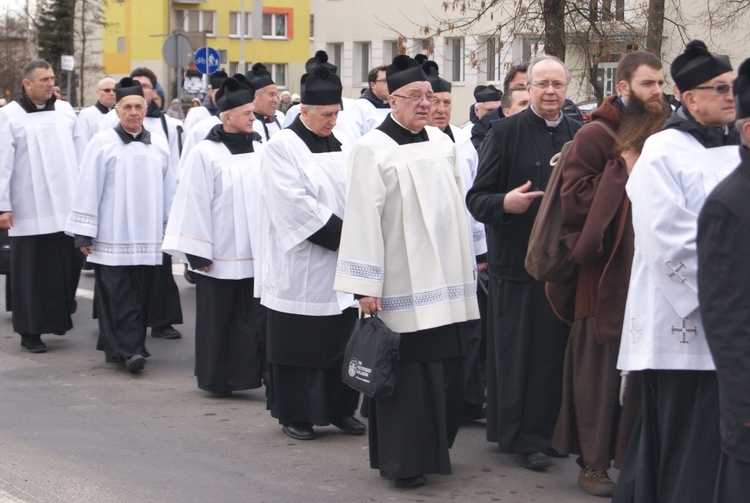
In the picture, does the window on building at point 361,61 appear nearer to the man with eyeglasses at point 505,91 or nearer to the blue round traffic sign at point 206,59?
the blue round traffic sign at point 206,59

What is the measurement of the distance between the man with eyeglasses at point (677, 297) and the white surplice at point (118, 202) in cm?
528

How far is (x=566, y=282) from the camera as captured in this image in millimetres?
6148

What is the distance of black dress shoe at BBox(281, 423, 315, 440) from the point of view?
24.2 feet

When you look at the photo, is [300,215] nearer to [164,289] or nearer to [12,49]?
[164,289]

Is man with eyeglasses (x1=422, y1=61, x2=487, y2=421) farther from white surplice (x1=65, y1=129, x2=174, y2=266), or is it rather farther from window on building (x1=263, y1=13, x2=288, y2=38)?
window on building (x1=263, y1=13, x2=288, y2=38)

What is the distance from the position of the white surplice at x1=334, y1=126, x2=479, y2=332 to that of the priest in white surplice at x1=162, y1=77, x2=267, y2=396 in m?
2.40

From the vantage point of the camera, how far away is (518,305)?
6707mm

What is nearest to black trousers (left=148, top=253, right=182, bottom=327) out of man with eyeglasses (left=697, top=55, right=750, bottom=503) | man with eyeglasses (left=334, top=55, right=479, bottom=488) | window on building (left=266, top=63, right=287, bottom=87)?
man with eyeglasses (left=334, top=55, right=479, bottom=488)

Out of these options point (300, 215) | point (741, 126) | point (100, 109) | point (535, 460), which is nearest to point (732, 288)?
point (741, 126)

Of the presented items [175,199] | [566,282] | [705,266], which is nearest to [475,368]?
[566,282]

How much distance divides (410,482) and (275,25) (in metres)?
64.8

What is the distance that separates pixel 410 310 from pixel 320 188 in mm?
1303

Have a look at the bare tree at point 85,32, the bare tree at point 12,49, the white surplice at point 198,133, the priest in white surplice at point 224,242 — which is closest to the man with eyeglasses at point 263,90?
the priest in white surplice at point 224,242

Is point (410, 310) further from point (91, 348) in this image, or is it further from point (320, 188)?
point (91, 348)
